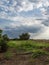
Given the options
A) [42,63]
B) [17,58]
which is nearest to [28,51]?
[17,58]

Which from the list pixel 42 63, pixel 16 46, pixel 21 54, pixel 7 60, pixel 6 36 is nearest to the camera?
pixel 42 63

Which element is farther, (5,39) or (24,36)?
(24,36)

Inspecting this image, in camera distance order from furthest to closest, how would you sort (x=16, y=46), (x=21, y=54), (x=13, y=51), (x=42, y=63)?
(x=16, y=46) < (x=13, y=51) < (x=21, y=54) < (x=42, y=63)

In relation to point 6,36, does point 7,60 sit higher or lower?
lower

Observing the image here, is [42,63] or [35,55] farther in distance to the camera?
[35,55]

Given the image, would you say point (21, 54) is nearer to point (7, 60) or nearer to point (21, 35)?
point (7, 60)

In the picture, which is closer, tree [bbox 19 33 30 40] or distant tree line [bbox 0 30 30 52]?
distant tree line [bbox 0 30 30 52]

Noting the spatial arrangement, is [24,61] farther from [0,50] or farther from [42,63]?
[0,50]

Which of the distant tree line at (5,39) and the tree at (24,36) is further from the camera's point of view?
the tree at (24,36)

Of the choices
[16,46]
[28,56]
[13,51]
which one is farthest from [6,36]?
[28,56]

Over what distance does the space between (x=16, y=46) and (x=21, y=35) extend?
315cm

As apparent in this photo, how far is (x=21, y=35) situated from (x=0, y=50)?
4.13m

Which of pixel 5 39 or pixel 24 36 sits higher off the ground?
pixel 24 36

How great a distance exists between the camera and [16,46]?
1397 cm
